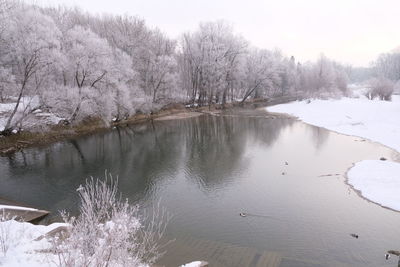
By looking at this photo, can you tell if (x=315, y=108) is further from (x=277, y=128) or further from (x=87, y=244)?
(x=87, y=244)

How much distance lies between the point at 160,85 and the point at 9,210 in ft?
131

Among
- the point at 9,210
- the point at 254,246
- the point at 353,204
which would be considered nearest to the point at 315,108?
the point at 353,204

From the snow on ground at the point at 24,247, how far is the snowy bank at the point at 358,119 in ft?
96.9

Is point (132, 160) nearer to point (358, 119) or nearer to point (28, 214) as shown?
point (28, 214)

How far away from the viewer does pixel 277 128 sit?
40.7 meters

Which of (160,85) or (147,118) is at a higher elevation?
(160,85)

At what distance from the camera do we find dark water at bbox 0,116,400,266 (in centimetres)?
1311

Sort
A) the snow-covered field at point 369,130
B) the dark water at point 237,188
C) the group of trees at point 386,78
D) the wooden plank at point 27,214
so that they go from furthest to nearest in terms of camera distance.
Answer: the group of trees at point 386,78
the snow-covered field at point 369,130
the wooden plank at point 27,214
the dark water at point 237,188

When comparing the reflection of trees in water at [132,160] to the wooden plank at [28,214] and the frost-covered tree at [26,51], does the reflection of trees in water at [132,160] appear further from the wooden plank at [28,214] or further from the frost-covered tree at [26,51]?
the frost-covered tree at [26,51]

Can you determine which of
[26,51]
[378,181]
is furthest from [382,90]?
[26,51]

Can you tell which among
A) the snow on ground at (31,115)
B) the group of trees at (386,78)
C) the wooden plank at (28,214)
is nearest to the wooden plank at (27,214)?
the wooden plank at (28,214)

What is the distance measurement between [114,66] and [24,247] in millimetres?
33020

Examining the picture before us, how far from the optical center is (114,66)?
40031 mm

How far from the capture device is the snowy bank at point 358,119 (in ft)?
112
